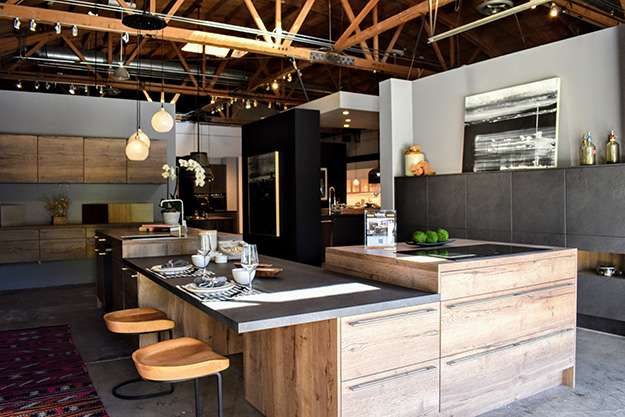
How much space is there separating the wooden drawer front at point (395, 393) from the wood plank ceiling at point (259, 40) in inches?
201

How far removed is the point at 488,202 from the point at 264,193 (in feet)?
12.6

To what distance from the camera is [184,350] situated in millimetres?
2770

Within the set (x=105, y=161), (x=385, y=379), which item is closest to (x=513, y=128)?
(x=385, y=379)

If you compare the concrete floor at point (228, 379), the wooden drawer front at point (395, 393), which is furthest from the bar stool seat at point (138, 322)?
the wooden drawer front at point (395, 393)

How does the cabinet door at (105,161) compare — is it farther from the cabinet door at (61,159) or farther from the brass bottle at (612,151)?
the brass bottle at (612,151)

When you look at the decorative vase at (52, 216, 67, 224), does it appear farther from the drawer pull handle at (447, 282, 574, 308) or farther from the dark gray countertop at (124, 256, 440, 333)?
the drawer pull handle at (447, 282, 574, 308)

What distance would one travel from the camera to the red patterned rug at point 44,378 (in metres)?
3.31

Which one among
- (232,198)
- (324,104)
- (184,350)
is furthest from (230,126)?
(184,350)

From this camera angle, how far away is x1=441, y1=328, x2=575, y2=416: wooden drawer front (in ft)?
9.21

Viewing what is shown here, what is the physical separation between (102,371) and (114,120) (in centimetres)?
537

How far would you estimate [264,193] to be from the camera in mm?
8586

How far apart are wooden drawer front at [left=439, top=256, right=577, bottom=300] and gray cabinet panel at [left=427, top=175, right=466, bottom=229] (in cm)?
314

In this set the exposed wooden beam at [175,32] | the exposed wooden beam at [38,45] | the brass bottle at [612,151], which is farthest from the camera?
the exposed wooden beam at [38,45]

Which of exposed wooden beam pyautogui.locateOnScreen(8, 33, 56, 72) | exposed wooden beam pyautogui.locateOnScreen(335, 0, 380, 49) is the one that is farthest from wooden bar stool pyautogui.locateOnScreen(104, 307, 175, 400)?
exposed wooden beam pyautogui.locateOnScreen(8, 33, 56, 72)
